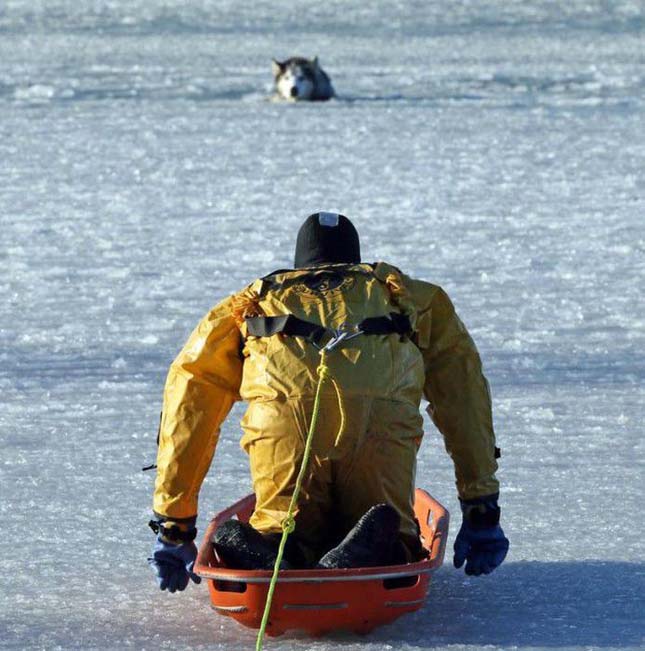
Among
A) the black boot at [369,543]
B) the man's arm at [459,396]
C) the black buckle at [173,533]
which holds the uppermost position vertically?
the man's arm at [459,396]

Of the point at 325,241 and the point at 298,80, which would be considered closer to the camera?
the point at 325,241

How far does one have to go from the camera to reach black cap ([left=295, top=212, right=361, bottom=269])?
308 centimetres

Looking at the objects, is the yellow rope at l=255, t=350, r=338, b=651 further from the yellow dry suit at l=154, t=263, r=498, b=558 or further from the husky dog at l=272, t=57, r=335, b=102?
the husky dog at l=272, t=57, r=335, b=102

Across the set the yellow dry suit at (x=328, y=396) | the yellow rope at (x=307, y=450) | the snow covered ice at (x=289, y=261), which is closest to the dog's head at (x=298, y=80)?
the snow covered ice at (x=289, y=261)

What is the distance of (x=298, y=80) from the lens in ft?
39.1

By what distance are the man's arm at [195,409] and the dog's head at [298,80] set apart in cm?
903

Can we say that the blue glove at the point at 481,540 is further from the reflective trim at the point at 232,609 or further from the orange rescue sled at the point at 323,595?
the reflective trim at the point at 232,609

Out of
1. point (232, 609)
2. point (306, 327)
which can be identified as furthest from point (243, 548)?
point (306, 327)

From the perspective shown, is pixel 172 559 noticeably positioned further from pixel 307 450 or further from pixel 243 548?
pixel 307 450

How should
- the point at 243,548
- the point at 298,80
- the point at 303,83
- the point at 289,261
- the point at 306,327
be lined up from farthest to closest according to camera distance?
the point at 303,83, the point at 298,80, the point at 289,261, the point at 306,327, the point at 243,548

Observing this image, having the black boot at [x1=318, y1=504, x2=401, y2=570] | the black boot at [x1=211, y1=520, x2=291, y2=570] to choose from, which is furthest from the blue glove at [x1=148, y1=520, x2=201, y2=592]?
the black boot at [x1=318, y1=504, x2=401, y2=570]

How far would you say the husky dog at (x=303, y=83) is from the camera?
11914mm

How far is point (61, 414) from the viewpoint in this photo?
4.46 meters

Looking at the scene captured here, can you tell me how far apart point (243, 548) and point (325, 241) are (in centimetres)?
68
